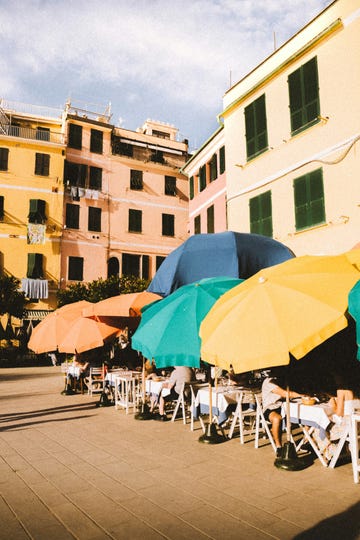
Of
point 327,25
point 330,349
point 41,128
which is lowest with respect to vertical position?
point 330,349

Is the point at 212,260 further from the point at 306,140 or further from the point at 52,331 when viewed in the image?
the point at 306,140

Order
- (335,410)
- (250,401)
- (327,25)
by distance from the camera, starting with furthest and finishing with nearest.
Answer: (327,25), (250,401), (335,410)

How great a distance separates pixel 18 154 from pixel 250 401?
94.4 feet

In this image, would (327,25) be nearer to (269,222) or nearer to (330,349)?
(269,222)

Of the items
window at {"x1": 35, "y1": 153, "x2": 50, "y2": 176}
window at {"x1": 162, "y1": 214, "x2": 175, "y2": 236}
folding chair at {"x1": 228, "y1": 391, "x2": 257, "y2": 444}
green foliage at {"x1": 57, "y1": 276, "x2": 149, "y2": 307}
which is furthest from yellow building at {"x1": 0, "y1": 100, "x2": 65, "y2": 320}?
folding chair at {"x1": 228, "y1": 391, "x2": 257, "y2": 444}

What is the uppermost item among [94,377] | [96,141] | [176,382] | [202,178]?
[96,141]

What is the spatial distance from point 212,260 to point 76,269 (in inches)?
915

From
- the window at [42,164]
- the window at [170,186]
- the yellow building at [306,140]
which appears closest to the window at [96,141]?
the window at [42,164]

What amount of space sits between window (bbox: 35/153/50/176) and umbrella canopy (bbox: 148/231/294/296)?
81.5 ft

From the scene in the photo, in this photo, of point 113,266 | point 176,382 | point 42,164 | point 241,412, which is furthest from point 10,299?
point 241,412

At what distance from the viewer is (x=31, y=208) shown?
29516 millimetres

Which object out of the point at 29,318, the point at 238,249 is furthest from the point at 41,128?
the point at 238,249

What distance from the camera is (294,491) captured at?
4.34 metres

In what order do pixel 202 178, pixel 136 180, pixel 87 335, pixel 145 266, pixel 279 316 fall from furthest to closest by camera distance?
pixel 136 180, pixel 145 266, pixel 202 178, pixel 87 335, pixel 279 316
